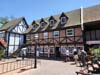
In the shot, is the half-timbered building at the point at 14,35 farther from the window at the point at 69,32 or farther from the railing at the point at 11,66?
the railing at the point at 11,66

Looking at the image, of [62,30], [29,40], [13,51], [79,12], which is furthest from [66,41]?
[13,51]

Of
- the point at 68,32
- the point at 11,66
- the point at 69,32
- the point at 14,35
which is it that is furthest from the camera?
the point at 14,35

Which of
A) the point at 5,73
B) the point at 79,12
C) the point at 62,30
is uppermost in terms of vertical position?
the point at 79,12

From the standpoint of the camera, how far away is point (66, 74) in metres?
13.1

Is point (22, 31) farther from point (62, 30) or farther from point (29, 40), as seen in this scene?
point (62, 30)

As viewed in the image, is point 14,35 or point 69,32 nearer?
point 69,32

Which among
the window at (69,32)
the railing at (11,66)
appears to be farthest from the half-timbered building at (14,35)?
the railing at (11,66)

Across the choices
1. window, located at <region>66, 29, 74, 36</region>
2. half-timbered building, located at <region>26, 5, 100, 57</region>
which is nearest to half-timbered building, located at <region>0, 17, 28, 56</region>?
Result: half-timbered building, located at <region>26, 5, 100, 57</region>

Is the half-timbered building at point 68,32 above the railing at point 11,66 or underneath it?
above

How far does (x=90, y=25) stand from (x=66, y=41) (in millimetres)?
4523

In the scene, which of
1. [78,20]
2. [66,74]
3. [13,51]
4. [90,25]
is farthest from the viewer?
[13,51]

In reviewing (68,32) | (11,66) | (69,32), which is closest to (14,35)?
(68,32)

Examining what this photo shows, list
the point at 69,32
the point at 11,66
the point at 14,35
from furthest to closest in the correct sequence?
the point at 14,35 < the point at 69,32 < the point at 11,66

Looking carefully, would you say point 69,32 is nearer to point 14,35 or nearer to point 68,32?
point 68,32
